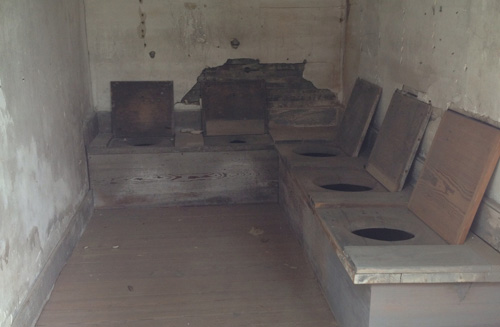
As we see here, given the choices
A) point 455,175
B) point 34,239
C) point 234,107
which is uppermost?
point 455,175

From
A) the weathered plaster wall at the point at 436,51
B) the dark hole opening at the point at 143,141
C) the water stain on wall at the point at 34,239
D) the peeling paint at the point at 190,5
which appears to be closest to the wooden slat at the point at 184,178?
the dark hole opening at the point at 143,141

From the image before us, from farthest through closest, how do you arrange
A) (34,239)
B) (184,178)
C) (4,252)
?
(184,178)
(34,239)
(4,252)

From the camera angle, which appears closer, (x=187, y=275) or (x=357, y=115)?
(x=187, y=275)

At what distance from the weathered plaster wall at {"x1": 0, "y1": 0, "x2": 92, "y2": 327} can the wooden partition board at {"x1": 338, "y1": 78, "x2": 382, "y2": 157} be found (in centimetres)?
219

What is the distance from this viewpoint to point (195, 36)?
516cm

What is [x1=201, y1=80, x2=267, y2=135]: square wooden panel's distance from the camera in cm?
527

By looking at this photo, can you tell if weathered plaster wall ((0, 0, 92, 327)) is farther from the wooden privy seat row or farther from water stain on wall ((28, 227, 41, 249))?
the wooden privy seat row

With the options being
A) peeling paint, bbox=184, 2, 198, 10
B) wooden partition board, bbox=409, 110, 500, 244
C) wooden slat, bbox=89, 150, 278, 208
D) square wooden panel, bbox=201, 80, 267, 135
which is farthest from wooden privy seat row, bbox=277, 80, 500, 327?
peeling paint, bbox=184, 2, 198, 10

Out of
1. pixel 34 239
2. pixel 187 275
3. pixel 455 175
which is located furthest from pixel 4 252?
pixel 455 175

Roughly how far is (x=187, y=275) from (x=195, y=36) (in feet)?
8.36

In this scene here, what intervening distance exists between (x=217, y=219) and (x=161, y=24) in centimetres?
194

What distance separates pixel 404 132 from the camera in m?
3.54

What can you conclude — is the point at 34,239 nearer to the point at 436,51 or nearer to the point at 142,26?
the point at 436,51

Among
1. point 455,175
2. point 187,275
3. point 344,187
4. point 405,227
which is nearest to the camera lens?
point 455,175
